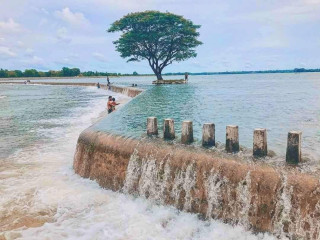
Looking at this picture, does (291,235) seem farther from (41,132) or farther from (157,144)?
(41,132)

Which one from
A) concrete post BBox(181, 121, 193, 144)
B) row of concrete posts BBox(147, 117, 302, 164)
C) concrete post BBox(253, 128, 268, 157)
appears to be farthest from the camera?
concrete post BBox(181, 121, 193, 144)

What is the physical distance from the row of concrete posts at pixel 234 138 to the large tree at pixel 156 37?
138 ft

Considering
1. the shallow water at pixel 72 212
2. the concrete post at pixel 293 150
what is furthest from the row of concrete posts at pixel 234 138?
the shallow water at pixel 72 212

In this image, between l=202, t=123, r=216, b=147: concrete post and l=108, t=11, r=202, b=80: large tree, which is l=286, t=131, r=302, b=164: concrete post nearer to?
l=202, t=123, r=216, b=147: concrete post

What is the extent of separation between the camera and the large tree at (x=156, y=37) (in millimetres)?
50938

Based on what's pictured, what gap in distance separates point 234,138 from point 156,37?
44.3 meters

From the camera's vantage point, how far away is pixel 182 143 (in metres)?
9.74

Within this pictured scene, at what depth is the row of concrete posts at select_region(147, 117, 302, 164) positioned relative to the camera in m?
7.38

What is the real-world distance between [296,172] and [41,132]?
16.1 metres

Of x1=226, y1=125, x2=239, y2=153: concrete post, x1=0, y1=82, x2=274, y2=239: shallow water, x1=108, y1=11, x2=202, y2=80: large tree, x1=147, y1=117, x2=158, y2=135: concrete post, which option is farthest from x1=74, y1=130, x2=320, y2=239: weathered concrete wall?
x1=108, y1=11, x2=202, y2=80: large tree

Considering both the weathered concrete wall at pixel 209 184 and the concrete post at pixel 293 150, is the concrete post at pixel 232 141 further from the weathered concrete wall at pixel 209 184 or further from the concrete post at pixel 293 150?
the concrete post at pixel 293 150

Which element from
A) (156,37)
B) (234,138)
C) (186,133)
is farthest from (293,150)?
Answer: (156,37)

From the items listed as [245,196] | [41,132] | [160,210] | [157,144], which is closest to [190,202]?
[160,210]

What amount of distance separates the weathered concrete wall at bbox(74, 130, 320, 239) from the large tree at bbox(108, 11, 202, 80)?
42.3 m
